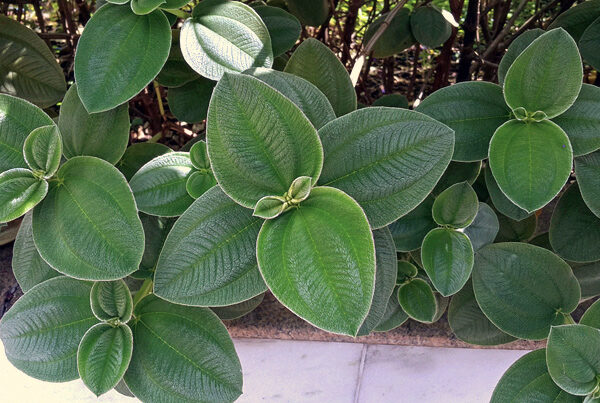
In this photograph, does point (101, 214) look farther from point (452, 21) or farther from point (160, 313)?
point (452, 21)

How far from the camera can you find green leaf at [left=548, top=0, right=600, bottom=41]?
741 millimetres

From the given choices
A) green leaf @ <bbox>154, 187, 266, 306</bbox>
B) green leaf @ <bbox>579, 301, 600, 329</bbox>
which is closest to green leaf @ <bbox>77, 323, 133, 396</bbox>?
green leaf @ <bbox>154, 187, 266, 306</bbox>

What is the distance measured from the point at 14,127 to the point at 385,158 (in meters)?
0.34

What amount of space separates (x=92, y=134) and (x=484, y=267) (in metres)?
0.43

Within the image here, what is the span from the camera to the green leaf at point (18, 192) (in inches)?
20.0

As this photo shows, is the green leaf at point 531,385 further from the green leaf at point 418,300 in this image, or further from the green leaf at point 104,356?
the green leaf at point 104,356

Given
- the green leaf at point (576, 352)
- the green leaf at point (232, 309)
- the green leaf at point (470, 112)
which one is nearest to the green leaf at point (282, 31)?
the green leaf at point (470, 112)

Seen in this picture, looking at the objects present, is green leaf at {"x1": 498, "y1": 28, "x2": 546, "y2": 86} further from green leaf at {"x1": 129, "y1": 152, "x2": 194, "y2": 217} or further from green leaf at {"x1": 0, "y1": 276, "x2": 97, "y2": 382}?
green leaf at {"x1": 0, "y1": 276, "x2": 97, "y2": 382}

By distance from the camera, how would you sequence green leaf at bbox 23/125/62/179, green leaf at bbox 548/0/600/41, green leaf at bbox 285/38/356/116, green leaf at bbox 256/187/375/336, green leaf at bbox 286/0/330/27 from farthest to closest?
green leaf at bbox 286/0/330/27 < green leaf at bbox 548/0/600/41 < green leaf at bbox 285/38/356/116 < green leaf at bbox 23/125/62/179 < green leaf at bbox 256/187/375/336

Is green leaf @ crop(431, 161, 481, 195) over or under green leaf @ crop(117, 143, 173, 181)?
over

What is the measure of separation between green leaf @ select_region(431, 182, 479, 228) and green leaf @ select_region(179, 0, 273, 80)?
223 mm

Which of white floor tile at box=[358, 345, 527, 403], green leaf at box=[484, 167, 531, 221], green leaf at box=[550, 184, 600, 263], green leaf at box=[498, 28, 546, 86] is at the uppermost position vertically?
green leaf at box=[498, 28, 546, 86]

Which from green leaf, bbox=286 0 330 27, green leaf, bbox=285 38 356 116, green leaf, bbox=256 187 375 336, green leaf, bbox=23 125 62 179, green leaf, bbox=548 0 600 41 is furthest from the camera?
green leaf, bbox=286 0 330 27

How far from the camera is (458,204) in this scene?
600mm
